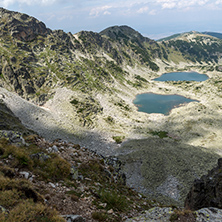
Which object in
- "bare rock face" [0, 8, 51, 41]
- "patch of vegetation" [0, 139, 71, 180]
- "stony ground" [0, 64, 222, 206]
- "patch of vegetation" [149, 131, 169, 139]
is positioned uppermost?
"bare rock face" [0, 8, 51, 41]

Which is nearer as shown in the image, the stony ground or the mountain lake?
the stony ground

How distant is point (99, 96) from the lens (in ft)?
367

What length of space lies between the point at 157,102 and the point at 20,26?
121395mm

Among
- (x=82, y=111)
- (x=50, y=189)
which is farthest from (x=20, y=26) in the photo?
(x=50, y=189)

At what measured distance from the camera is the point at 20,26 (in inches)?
4387

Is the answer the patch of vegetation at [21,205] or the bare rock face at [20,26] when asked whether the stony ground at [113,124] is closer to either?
the patch of vegetation at [21,205]

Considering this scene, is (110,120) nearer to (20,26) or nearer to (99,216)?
(99,216)

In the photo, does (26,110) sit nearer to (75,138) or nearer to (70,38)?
(75,138)

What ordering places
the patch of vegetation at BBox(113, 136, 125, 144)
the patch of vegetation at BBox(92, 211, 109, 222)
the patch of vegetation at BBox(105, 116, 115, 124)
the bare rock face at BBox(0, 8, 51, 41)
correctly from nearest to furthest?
the patch of vegetation at BBox(92, 211, 109, 222), the patch of vegetation at BBox(113, 136, 125, 144), the patch of vegetation at BBox(105, 116, 115, 124), the bare rock face at BBox(0, 8, 51, 41)

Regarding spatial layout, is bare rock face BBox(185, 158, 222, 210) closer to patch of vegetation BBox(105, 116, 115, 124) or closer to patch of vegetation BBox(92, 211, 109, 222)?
patch of vegetation BBox(92, 211, 109, 222)

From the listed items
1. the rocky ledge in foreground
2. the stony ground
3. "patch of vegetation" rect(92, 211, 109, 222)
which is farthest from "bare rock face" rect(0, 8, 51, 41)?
"patch of vegetation" rect(92, 211, 109, 222)

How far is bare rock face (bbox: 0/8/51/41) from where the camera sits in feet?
357

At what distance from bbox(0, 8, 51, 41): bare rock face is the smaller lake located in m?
97.7

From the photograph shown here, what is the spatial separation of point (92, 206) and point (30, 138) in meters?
13.3
